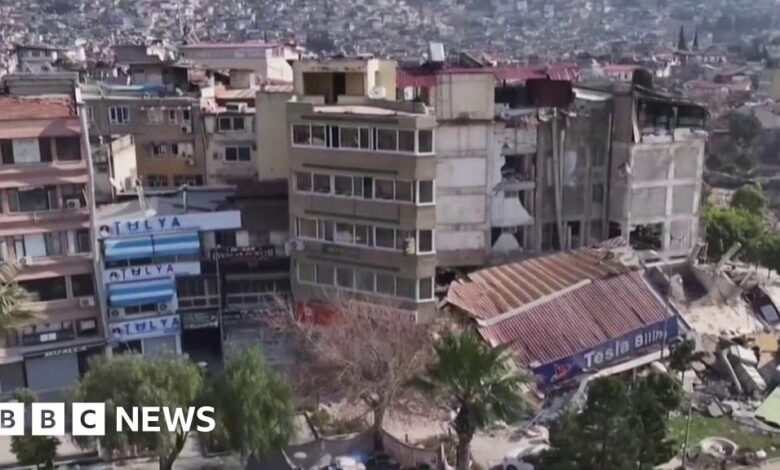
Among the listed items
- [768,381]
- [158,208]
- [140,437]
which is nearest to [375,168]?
[158,208]

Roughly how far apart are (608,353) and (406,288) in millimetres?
7689

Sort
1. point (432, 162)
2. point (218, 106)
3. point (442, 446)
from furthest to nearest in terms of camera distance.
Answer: point (218, 106) < point (432, 162) < point (442, 446)

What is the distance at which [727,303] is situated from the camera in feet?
132

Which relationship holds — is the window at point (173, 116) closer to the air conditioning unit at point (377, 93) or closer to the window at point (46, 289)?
the air conditioning unit at point (377, 93)

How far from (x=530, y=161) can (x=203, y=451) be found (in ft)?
58.6

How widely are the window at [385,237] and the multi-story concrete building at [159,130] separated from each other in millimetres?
14362

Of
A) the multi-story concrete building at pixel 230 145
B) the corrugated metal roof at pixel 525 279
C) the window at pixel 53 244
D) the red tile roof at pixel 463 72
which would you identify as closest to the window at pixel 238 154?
the multi-story concrete building at pixel 230 145

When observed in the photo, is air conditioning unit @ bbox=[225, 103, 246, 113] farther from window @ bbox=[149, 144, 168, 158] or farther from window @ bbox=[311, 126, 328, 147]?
window @ bbox=[311, 126, 328, 147]

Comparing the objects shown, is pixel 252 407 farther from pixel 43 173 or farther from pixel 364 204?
pixel 43 173

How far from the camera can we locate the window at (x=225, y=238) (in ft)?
117

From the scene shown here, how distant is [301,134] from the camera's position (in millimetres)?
33594

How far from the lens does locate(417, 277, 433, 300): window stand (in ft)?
107

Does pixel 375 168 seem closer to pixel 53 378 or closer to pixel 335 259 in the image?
pixel 335 259

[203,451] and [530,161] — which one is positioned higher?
[530,161]
